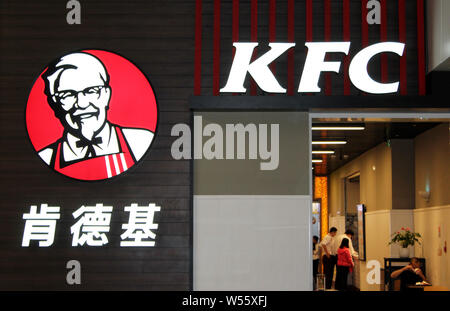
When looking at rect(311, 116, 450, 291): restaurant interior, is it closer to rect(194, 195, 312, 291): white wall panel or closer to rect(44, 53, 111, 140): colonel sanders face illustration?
rect(194, 195, 312, 291): white wall panel

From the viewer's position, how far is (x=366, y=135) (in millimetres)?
10594

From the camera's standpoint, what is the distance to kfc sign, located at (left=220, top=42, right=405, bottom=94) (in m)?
5.57

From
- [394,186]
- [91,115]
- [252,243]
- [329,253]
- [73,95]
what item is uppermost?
[73,95]

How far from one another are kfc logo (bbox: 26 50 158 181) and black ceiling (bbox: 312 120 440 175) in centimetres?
368

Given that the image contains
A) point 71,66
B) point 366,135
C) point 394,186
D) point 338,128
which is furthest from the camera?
point 394,186

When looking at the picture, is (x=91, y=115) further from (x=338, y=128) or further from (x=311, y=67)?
(x=338, y=128)

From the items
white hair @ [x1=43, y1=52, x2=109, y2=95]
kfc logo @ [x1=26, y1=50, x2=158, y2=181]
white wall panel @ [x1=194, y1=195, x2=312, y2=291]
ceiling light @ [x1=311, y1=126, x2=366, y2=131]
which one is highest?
ceiling light @ [x1=311, y1=126, x2=366, y2=131]

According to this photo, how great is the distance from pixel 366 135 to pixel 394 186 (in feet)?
4.49

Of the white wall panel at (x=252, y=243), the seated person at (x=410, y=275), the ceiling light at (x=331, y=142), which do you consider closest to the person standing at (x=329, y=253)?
the ceiling light at (x=331, y=142)

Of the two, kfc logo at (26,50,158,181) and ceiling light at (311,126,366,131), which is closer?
kfc logo at (26,50,158,181)

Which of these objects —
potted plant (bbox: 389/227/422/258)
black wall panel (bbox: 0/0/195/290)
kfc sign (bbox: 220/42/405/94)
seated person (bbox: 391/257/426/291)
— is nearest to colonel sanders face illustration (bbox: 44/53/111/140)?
black wall panel (bbox: 0/0/195/290)

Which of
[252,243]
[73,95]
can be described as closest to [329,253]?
[252,243]
